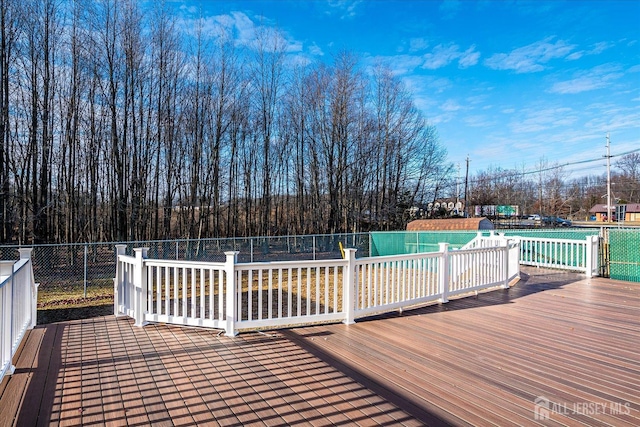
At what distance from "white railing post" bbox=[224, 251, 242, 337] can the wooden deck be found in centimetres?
15

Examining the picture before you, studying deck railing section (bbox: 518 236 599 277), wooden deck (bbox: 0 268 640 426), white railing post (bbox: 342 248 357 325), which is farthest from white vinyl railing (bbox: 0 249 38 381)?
deck railing section (bbox: 518 236 599 277)

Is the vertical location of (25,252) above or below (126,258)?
above

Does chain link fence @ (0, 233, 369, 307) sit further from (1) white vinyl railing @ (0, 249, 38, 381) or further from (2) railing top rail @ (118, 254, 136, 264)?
(1) white vinyl railing @ (0, 249, 38, 381)

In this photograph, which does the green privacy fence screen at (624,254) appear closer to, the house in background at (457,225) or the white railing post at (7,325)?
the house in background at (457,225)

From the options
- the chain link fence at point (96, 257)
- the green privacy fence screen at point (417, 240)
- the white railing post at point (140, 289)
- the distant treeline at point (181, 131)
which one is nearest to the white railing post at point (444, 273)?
the white railing post at point (140, 289)

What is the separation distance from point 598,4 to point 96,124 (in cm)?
1550

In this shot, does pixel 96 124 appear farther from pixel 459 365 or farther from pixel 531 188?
pixel 531 188

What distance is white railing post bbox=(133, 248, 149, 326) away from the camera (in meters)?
3.89

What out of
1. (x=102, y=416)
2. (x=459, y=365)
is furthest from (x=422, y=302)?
(x=102, y=416)

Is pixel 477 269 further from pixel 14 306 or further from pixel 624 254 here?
pixel 14 306

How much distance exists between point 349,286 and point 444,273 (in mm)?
1783

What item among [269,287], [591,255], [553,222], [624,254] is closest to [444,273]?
[269,287]

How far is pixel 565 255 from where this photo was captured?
832 cm

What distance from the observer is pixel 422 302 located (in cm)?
471
